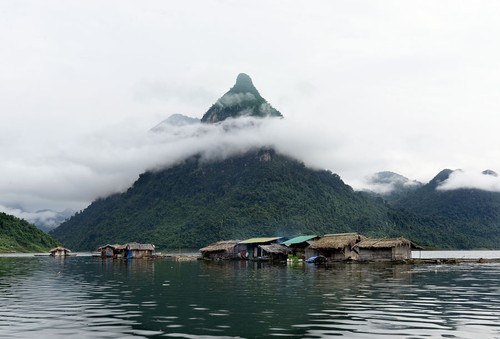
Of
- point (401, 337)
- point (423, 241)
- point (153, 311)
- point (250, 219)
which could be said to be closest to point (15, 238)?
point (250, 219)

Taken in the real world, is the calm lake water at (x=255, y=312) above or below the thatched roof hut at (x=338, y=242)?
below

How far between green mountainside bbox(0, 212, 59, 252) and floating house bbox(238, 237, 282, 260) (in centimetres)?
9884

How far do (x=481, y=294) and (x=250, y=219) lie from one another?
160854mm

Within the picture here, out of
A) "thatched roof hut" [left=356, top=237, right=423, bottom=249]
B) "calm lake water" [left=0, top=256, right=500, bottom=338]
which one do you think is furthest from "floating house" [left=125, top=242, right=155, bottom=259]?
"calm lake water" [left=0, top=256, right=500, bottom=338]

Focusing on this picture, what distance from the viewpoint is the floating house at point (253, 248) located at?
99.1 m

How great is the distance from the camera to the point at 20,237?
595 feet

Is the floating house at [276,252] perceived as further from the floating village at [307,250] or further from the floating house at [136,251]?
the floating house at [136,251]

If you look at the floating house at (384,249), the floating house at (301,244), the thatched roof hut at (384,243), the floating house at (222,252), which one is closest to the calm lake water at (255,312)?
the thatched roof hut at (384,243)

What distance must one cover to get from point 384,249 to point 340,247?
7.04m

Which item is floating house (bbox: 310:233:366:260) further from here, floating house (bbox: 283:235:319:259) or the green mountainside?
the green mountainside

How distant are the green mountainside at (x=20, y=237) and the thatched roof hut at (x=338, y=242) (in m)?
123

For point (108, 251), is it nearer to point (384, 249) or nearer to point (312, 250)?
point (312, 250)

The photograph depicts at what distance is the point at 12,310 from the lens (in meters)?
24.7

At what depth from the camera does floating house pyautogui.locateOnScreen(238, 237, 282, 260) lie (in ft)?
325
